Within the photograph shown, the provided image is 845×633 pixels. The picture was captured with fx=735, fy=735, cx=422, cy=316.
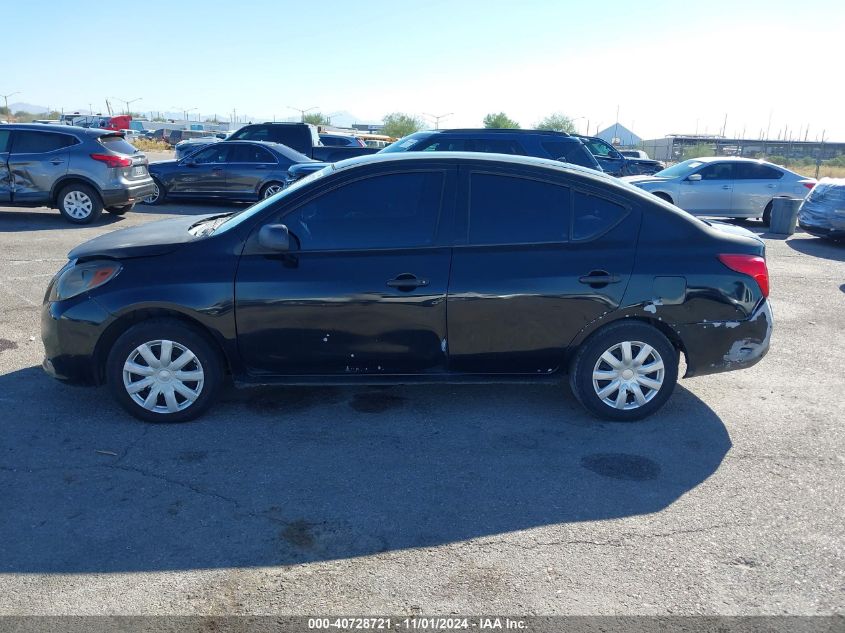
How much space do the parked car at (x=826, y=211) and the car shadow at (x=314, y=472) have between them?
30.4 ft

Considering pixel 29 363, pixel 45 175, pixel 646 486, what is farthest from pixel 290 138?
pixel 646 486

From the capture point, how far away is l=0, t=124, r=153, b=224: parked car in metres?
12.7

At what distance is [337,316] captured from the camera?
4.71m

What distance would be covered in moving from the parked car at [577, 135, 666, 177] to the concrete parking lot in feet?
41.1

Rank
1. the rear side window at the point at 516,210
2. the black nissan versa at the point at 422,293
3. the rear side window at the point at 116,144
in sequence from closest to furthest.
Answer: the black nissan versa at the point at 422,293, the rear side window at the point at 516,210, the rear side window at the point at 116,144

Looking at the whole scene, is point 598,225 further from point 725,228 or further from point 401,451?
point 401,451

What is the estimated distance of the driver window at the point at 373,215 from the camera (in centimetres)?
480

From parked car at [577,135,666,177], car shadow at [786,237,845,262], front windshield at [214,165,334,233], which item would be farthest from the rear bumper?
car shadow at [786,237,845,262]

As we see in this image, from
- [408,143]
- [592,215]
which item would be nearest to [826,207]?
[408,143]

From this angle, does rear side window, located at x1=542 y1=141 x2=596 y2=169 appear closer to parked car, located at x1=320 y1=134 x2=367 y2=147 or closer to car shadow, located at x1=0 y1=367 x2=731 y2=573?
car shadow, located at x1=0 y1=367 x2=731 y2=573

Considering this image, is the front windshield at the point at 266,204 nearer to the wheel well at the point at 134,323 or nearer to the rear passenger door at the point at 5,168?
the wheel well at the point at 134,323

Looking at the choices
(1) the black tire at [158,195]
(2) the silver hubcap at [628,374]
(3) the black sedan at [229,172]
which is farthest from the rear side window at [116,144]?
(2) the silver hubcap at [628,374]

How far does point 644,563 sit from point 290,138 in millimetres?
17279

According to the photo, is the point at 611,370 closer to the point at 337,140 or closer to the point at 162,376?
the point at 162,376
